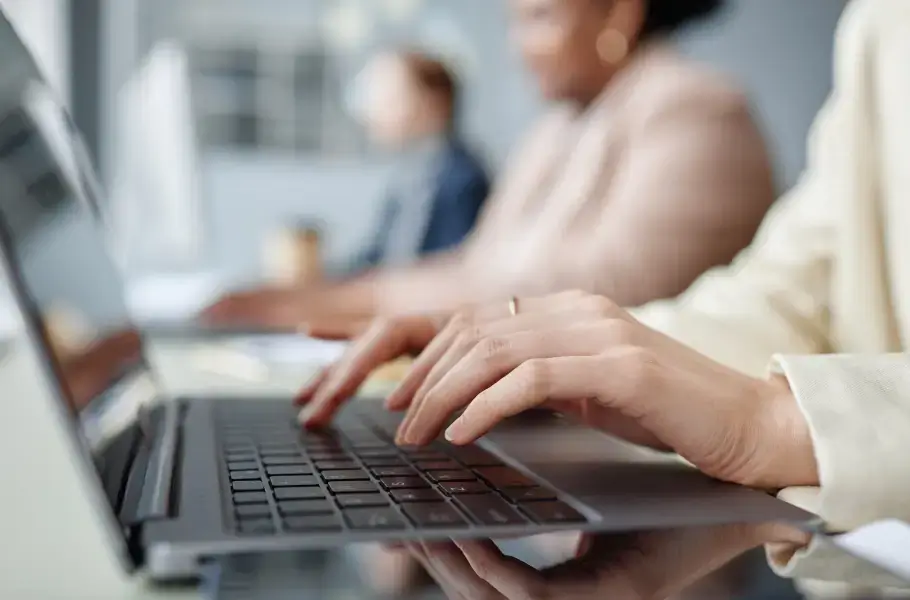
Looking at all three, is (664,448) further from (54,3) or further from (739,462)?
(54,3)

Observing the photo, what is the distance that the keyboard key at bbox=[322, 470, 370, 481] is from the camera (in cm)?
44

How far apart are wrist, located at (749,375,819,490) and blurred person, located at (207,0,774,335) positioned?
506 mm

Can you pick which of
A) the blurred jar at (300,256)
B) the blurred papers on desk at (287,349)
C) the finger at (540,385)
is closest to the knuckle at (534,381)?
the finger at (540,385)

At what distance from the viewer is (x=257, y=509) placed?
0.37m

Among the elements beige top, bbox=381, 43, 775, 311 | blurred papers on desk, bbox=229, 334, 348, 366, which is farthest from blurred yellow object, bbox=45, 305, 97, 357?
beige top, bbox=381, 43, 775, 311

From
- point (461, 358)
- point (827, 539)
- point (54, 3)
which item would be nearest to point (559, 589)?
point (827, 539)

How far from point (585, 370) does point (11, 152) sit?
0.30 metres

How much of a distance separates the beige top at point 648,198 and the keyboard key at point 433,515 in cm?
74

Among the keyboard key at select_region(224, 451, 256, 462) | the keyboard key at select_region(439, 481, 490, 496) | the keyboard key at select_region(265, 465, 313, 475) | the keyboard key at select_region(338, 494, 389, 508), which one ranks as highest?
the keyboard key at select_region(338, 494, 389, 508)

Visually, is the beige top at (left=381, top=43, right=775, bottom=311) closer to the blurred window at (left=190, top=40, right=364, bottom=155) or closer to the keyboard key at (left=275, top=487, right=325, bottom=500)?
the keyboard key at (left=275, top=487, right=325, bottom=500)

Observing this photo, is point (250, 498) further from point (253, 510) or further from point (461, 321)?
point (461, 321)

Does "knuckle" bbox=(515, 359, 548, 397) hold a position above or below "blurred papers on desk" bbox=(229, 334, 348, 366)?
above

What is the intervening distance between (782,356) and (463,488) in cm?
19

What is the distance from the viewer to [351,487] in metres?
0.42
